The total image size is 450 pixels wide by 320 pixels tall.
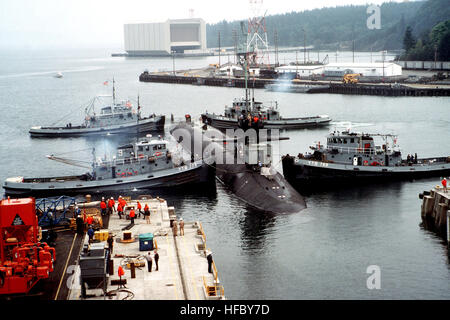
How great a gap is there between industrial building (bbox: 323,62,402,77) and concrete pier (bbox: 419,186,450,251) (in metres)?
115

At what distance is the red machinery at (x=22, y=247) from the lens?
30.1m

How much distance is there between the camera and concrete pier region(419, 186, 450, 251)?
1769 inches

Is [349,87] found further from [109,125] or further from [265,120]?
[109,125]

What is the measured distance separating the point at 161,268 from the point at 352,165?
33921 mm

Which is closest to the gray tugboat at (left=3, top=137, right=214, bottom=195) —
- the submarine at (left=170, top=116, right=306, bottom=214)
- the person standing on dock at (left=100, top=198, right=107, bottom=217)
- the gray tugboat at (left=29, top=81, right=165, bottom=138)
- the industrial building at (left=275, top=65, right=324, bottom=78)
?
the submarine at (left=170, top=116, right=306, bottom=214)

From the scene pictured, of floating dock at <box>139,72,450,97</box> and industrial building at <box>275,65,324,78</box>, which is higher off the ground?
industrial building at <box>275,65,324,78</box>

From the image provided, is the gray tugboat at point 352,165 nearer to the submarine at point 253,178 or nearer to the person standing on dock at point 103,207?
the submarine at point 253,178

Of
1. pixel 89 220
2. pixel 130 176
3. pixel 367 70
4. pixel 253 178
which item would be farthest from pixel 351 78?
pixel 89 220

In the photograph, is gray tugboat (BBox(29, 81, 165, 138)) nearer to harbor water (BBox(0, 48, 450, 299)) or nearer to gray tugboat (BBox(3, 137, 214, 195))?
harbor water (BBox(0, 48, 450, 299))

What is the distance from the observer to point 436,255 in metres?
40.5

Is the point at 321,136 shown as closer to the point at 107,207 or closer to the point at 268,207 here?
the point at 268,207

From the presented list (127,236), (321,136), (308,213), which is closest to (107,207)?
(127,236)

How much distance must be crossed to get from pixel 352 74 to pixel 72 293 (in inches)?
5589

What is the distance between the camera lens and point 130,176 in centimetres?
5850
